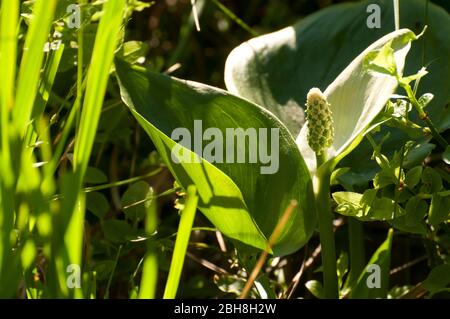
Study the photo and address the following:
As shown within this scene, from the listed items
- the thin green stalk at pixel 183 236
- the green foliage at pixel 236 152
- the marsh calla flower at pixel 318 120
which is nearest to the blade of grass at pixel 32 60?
the green foliage at pixel 236 152

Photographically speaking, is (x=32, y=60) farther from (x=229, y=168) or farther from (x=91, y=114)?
(x=229, y=168)

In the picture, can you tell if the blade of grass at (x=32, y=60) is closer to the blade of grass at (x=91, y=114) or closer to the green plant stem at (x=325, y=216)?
the blade of grass at (x=91, y=114)

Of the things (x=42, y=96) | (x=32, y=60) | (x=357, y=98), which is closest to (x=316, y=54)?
(x=357, y=98)

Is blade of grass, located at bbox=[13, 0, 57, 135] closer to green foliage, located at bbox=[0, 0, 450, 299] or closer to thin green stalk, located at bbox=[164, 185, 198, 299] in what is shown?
green foliage, located at bbox=[0, 0, 450, 299]

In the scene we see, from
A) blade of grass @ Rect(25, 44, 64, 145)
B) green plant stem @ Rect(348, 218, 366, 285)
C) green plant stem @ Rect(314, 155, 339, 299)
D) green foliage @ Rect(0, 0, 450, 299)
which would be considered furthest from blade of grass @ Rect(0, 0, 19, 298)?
green plant stem @ Rect(348, 218, 366, 285)

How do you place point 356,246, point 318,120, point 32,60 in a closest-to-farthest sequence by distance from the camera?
point 32,60, point 318,120, point 356,246
